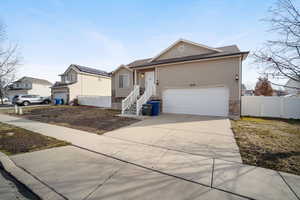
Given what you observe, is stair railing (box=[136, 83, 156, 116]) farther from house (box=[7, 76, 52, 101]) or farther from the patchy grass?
house (box=[7, 76, 52, 101])

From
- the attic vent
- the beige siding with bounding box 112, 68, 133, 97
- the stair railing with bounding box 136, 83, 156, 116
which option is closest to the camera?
the stair railing with bounding box 136, 83, 156, 116

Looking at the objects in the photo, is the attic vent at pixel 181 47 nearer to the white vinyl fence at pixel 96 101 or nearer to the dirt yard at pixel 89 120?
the dirt yard at pixel 89 120

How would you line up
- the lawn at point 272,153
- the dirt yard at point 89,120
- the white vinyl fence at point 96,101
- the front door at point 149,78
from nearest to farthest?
the lawn at point 272,153 < the dirt yard at point 89,120 < the front door at point 149,78 < the white vinyl fence at point 96,101

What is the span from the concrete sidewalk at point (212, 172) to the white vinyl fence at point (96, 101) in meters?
14.8

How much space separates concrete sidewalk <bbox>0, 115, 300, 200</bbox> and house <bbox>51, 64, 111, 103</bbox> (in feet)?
61.2

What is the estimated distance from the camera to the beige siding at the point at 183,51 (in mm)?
12391

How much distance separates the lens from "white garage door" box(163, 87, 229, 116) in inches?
400

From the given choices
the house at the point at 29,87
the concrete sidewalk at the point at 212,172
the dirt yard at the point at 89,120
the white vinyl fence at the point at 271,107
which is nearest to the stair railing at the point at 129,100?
the dirt yard at the point at 89,120

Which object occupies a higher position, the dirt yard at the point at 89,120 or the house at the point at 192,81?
the house at the point at 192,81

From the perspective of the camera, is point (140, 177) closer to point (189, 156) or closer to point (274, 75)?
point (189, 156)

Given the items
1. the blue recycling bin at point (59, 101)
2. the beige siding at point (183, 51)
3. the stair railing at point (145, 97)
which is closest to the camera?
the stair railing at point (145, 97)

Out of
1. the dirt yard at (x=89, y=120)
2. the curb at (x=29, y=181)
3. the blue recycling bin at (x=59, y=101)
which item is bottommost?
the curb at (x=29, y=181)

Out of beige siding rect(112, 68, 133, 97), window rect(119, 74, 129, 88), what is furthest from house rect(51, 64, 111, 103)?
window rect(119, 74, 129, 88)

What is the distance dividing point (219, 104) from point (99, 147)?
9093 millimetres
